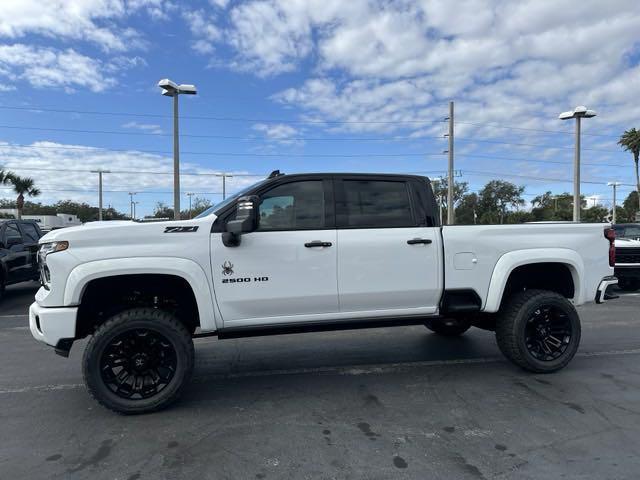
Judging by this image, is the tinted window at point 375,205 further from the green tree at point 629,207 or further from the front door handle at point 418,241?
the green tree at point 629,207

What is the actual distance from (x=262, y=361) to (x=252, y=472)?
2485 mm

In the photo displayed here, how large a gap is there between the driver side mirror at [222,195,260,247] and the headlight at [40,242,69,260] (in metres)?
1.26

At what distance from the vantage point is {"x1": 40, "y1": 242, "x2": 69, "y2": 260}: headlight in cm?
388

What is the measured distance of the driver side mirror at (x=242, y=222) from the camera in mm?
3998

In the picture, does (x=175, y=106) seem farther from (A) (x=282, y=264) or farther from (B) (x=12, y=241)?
(A) (x=282, y=264)

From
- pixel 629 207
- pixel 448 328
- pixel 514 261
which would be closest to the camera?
pixel 514 261

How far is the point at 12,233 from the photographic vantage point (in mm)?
10773

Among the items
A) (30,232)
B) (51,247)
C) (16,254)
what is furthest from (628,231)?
(30,232)

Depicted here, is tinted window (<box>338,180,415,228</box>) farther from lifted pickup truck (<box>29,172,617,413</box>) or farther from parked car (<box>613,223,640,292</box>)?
parked car (<box>613,223,640,292</box>)

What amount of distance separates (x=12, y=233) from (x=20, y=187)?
2737 cm

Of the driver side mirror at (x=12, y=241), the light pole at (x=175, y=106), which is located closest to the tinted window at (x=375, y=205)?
the driver side mirror at (x=12, y=241)

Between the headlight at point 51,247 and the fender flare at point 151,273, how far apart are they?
0.20 metres

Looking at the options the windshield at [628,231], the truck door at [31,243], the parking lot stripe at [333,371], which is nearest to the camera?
the parking lot stripe at [333,371]

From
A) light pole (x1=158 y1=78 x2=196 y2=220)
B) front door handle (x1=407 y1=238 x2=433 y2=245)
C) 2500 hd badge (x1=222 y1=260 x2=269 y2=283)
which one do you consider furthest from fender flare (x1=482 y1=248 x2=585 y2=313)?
light pole (x1=158 y1=78 x2=196 y2=220)
